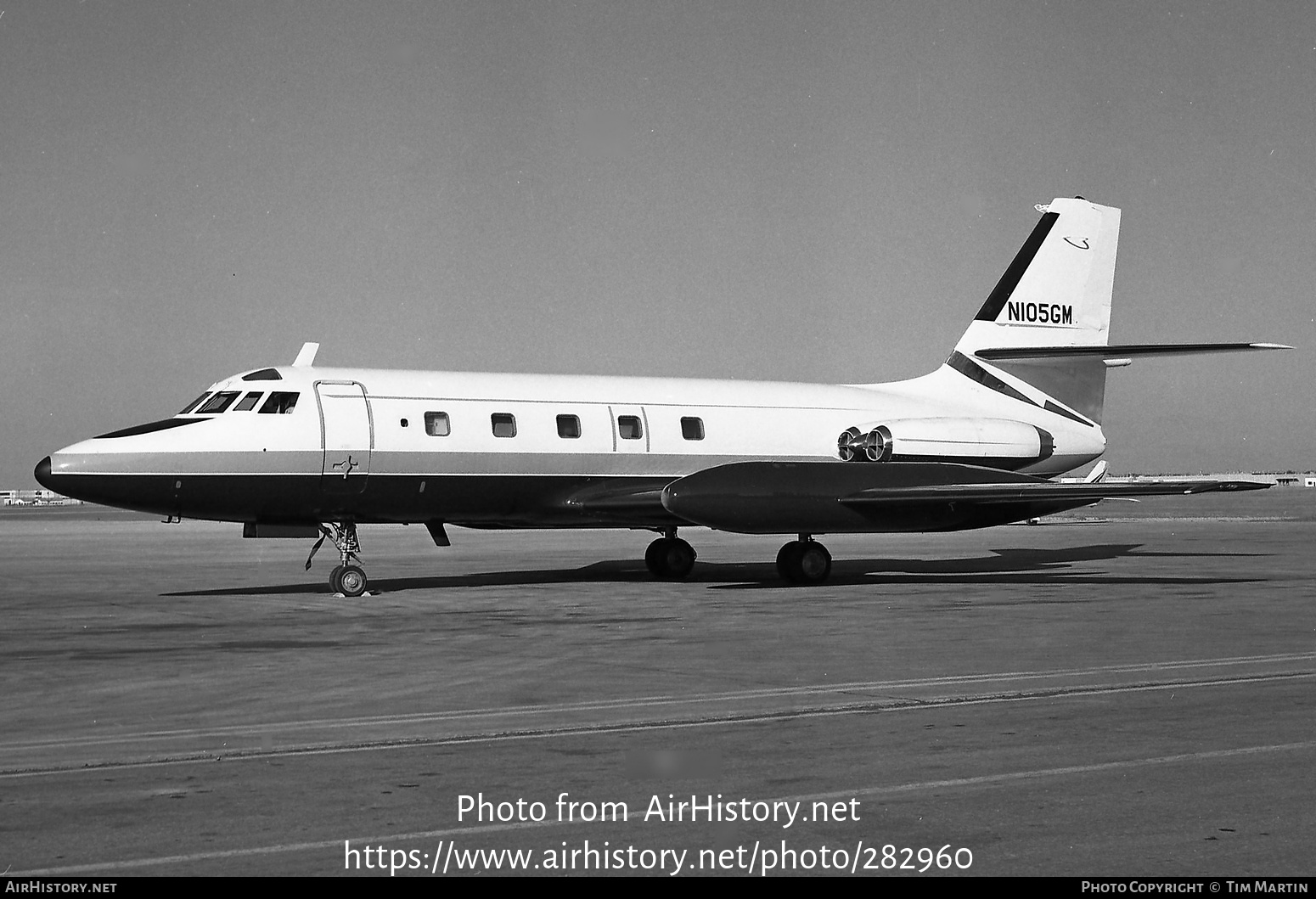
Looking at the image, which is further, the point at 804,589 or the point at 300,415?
the point at 804,589

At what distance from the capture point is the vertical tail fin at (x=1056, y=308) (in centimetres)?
2875

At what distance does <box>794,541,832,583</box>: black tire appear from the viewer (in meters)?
23.9

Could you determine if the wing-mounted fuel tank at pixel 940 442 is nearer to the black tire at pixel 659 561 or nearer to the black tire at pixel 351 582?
the black tire at pixel 659 561

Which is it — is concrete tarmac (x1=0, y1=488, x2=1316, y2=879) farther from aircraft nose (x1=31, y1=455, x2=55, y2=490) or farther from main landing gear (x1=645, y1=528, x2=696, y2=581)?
main landing gear (x1=645, y1=528, x2=696, y2=581)

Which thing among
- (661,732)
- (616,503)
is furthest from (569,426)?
(661,732)

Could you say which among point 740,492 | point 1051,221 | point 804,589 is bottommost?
point 804,589

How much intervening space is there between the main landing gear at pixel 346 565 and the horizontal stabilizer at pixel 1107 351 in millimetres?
13027

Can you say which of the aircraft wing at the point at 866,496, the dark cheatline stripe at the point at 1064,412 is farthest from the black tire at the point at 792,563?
the dark cheatline stripe at the point at 1064,412

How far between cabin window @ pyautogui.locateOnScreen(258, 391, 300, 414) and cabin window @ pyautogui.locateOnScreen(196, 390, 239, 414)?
50 cm

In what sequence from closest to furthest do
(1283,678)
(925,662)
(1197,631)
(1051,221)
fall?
1. (1283,678)
2. (925,662)
3. (1197,631)
4. (1051,221)

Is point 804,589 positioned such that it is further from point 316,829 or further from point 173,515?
point 316,829

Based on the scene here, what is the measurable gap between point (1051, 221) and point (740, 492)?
1056 centimetres

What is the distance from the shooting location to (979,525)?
24.3 metres

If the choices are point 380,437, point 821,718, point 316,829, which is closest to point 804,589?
point 380,437
